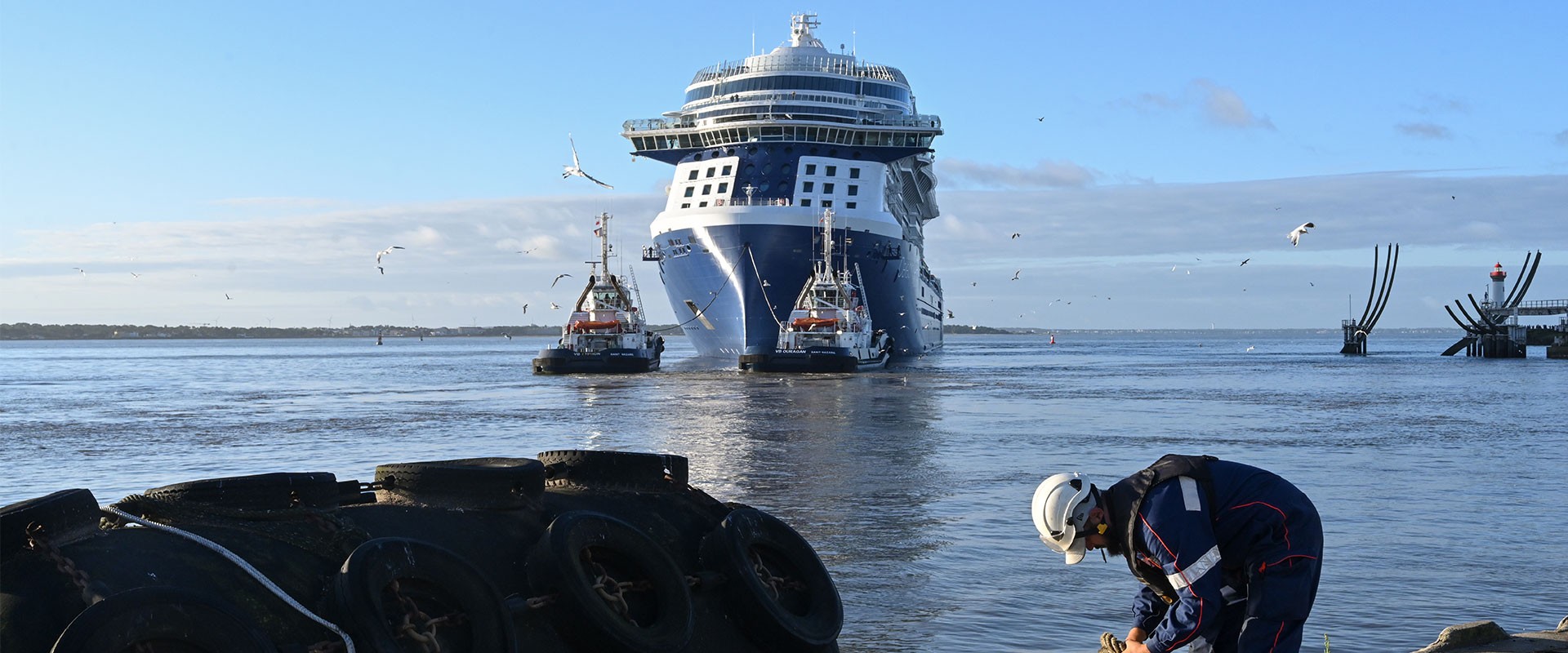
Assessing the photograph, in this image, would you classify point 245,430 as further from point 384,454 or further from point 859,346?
point 859,346

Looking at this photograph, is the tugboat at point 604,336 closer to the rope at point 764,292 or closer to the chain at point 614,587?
the rope at point 764,292

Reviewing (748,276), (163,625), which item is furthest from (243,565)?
(748,276)

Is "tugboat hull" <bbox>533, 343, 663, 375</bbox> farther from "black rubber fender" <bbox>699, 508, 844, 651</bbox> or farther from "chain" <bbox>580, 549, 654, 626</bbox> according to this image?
"chain" <bbox>580, 549, 654, 626</bbox>

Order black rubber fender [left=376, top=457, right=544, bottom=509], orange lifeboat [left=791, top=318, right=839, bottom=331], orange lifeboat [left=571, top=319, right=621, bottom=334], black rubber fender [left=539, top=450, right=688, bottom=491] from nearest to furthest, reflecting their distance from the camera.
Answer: black rubber fender [left=376, top=457, right=544, bottom=509]
black rubber fender [left=539, top=450, right=688, bottom=491]
orange lifeboat [left=791, top=318, right=839, bottom=331]
orange lifeboat [left=571, top=319, right=621, bottom=334]

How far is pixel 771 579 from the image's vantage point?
669cm

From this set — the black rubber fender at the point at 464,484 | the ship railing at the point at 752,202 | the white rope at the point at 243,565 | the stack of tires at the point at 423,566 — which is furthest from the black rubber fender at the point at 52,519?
the ship railing at the point at 752,202

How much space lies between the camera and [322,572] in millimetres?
5242

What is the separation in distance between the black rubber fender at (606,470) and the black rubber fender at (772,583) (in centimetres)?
51

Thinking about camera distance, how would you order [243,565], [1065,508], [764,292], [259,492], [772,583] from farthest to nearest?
[764,292]
[772,583]
[259,492]
[243,565]
[1065,508]

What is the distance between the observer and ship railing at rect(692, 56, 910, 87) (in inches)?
2611

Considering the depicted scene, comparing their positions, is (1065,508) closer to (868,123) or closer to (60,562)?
(60,562)

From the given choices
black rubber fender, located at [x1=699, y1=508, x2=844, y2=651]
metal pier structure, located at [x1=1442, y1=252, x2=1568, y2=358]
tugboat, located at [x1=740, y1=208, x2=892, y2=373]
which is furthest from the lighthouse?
black rubber fender, located at [x1=699, y1=508, x2=844, y2=651]

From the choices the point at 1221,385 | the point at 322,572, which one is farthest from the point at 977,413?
the point at 322,572

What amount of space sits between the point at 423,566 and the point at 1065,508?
251 centimetres
